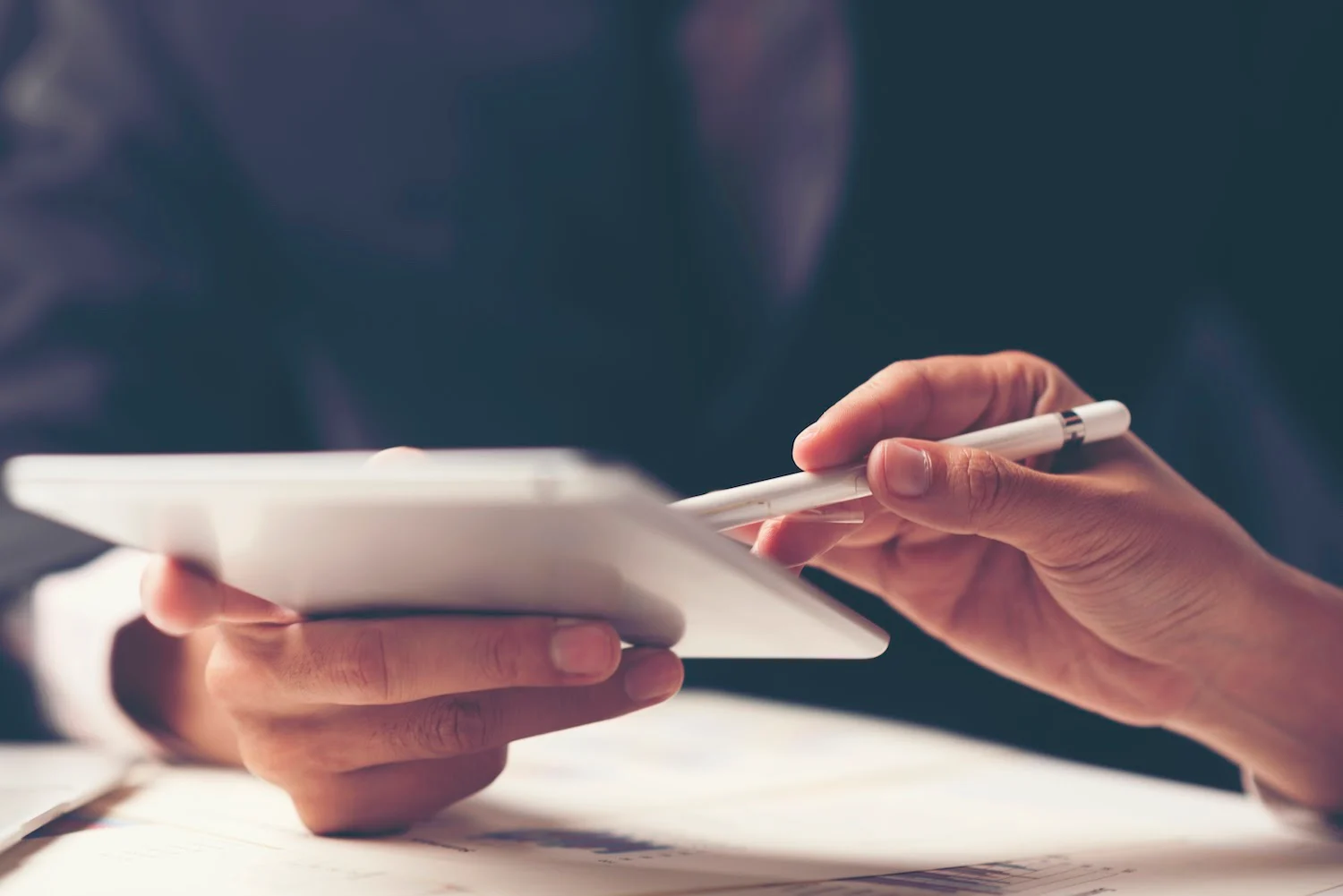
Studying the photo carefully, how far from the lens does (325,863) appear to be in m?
0.39

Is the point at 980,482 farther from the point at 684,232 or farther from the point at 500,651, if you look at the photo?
the point at 684,232

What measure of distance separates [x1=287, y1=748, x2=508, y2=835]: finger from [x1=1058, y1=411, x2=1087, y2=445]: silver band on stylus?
0.35 m

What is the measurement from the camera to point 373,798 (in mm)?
449

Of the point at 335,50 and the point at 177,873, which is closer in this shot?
the point at 177,873

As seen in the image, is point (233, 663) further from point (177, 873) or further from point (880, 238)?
point (880, 238)

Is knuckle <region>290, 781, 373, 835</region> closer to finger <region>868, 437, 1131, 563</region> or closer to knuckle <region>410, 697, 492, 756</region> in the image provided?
knuckle <region>410, 697, 492, 756</region>

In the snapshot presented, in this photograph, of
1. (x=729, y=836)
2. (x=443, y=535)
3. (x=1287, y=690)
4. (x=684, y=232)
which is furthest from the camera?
(x=684, y=232)

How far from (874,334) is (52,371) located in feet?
2.33

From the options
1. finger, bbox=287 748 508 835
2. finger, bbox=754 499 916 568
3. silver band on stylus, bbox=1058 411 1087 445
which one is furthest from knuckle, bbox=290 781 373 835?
silver band on stylus, bbox=1058 411 1087 445

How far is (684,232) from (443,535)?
0.86m

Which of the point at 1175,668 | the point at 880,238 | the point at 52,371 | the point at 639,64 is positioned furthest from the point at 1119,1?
the point at 52,371

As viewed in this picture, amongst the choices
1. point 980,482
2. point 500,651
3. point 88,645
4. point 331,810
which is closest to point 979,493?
point 980,482

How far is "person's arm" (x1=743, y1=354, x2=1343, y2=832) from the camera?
0.45 metres

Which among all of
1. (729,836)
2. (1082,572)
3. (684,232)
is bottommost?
(729,836)
